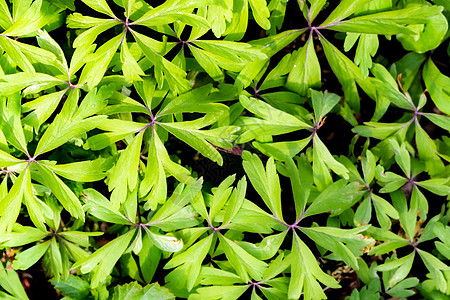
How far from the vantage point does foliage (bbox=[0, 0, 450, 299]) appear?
1214mm

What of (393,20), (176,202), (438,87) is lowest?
(176,202)

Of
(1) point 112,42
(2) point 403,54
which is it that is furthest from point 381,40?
(1) point 112,42

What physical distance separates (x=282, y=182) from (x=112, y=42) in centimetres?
97

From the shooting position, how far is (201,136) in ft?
4.23

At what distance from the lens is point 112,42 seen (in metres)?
1.20

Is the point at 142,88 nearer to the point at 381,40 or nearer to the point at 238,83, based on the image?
the point at 238,83

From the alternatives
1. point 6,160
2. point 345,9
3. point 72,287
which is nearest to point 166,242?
point 72,287

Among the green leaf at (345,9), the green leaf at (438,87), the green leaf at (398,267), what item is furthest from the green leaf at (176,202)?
the green leaf at (438,87)

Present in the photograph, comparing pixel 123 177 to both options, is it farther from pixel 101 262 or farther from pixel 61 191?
Answer: pixel 101 262

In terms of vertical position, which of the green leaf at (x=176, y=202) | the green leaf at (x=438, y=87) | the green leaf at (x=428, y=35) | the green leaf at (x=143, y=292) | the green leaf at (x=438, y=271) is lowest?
the green leaf at (x=438, y=271)

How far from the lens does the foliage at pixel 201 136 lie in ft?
3.98

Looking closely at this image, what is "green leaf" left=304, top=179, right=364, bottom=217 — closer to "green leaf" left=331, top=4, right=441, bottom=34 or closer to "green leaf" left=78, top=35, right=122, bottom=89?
"green leaf" left=331, top=4, right=441, bottom=34

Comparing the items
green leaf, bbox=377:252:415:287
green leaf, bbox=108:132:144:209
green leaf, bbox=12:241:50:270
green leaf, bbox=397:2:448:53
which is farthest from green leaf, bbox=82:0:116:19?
green leaf, bbox=377:252:415:287

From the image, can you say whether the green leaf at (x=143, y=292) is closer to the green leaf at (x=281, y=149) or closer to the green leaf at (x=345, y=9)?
the green leaf at (x=281, y=149)
